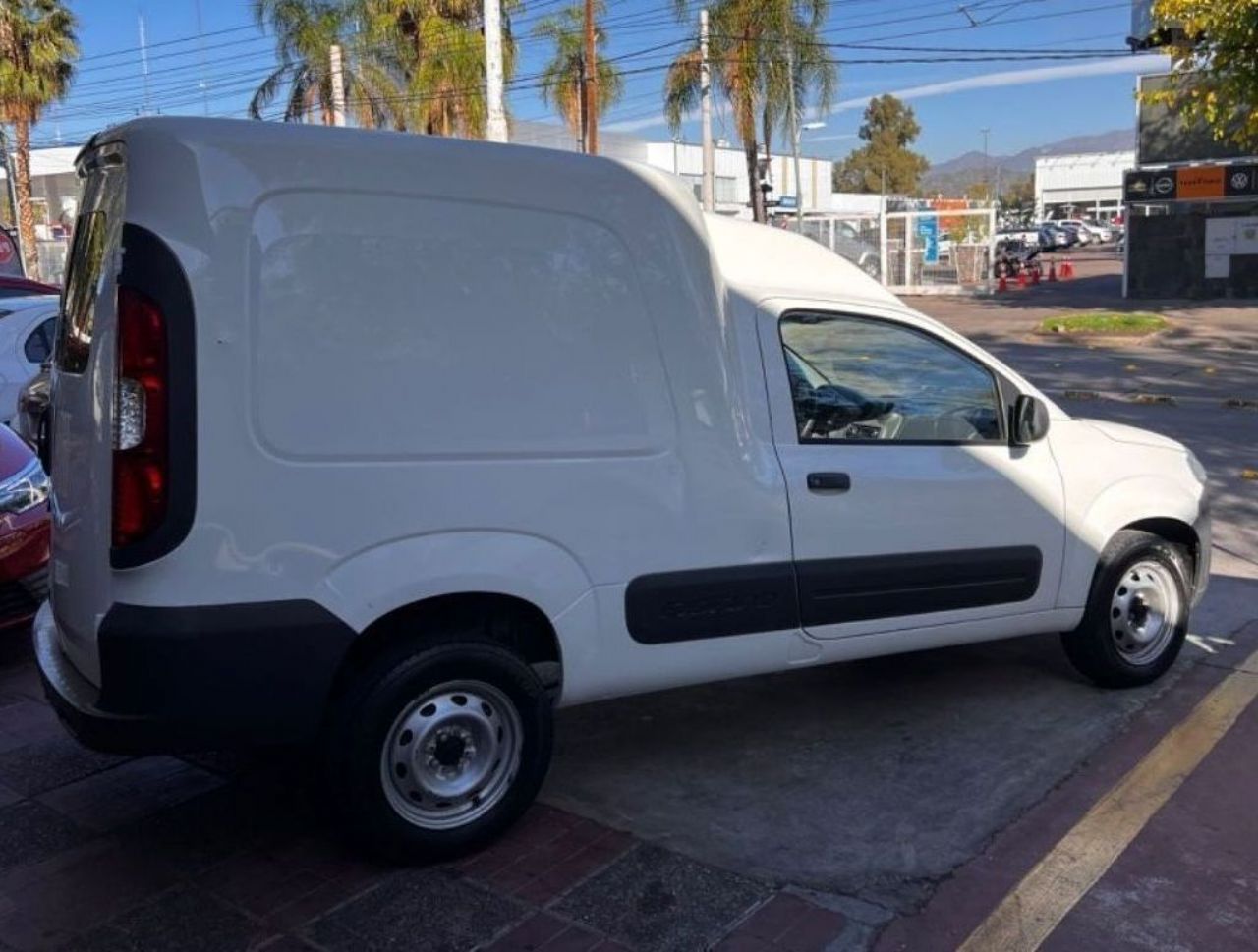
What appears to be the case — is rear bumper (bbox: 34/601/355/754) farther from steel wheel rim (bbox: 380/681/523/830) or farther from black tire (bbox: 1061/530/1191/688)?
black tire (bbox: 1061/530/1191/688)

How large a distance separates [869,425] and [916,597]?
0.66 m

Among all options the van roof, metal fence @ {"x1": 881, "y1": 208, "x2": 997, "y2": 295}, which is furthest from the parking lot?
metal fence @ {"x1": 881, "y1": 208, "x2": 997, "y2": 295}

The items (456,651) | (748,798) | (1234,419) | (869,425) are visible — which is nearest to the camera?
(456,651)

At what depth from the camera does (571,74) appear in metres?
33.6

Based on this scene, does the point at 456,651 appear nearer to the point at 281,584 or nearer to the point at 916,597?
the point at 281,584

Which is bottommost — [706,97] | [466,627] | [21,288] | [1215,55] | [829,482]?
[466,627]

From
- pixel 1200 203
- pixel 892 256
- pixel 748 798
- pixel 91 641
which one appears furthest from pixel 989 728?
pixel 892 256

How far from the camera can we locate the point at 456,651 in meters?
3.55

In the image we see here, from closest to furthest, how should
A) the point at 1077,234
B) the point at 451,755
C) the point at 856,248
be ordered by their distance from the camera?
1. the point at 451,755
2. the point at 856,248
3. the point at 1077,234

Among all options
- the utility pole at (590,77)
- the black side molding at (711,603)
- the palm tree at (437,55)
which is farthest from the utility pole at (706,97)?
the black side molding at (711,603)

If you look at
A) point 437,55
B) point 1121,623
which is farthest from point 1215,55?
point 437,55

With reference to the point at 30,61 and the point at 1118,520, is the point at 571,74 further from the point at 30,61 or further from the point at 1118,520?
the point at 1118,520

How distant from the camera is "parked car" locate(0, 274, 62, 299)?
10.5m

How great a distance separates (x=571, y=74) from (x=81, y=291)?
31768 millimetres
